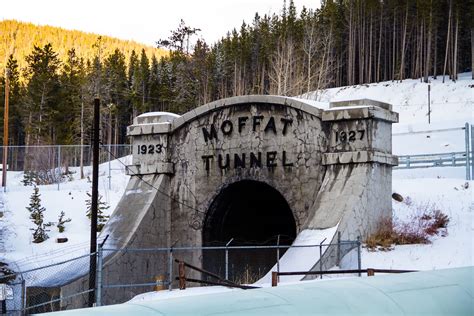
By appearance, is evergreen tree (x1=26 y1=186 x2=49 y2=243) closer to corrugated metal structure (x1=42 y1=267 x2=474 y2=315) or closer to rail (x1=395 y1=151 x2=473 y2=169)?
rail (x1=395 y1=151 x2=473 y2=169)

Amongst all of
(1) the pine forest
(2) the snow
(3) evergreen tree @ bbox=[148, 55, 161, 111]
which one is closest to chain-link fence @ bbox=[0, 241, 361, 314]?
(2) the snow

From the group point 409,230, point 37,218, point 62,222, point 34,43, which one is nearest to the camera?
point 409,230

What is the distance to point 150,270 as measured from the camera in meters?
20.1

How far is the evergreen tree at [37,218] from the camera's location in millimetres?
30875

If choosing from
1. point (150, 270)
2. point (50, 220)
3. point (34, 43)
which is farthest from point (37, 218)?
point (34, 43)

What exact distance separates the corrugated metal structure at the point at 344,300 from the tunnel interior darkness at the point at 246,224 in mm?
14193

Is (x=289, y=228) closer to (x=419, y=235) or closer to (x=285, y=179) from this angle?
(x=285, y=179)

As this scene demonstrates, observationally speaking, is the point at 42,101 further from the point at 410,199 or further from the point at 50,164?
the point at 410,199

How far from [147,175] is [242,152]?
138 inches

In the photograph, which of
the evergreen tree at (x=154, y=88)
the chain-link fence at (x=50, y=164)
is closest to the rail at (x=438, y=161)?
the chain-link fence at (x=50, y=164)

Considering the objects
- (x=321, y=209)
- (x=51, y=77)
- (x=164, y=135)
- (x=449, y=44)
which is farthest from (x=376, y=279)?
(x=449, y=44)

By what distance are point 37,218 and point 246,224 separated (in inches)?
520

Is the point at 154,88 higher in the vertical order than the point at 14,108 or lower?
higher

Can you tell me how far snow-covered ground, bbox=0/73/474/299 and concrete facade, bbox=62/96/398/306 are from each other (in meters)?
1.15
